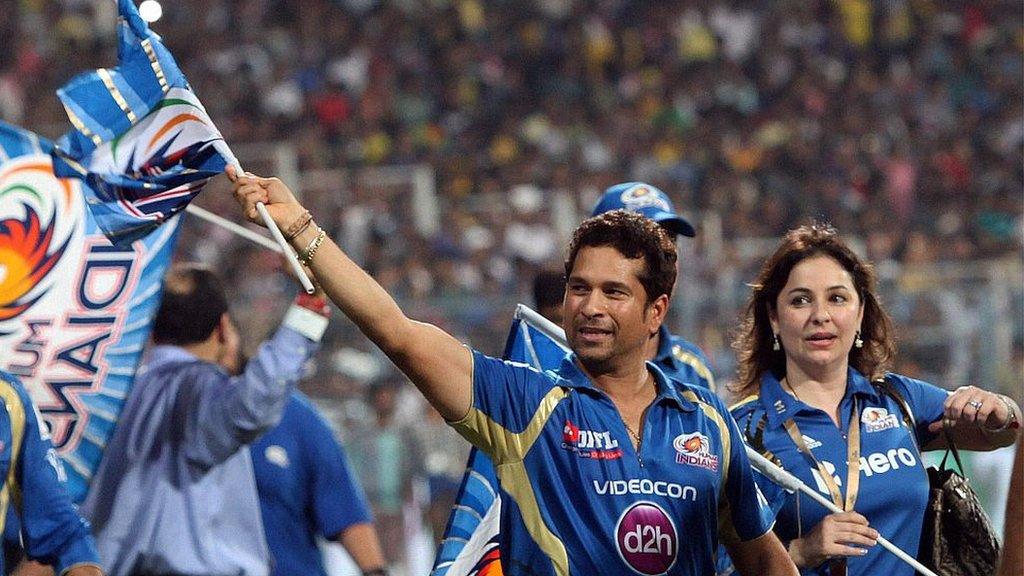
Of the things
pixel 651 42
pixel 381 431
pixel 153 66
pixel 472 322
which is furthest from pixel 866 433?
pixel 651 42

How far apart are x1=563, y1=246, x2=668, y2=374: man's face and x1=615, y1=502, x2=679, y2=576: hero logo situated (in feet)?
1.24

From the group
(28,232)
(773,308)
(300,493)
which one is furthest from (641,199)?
(28,232)

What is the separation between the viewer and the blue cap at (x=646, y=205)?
658 cm

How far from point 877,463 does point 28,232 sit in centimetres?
312

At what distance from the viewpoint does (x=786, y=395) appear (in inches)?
210

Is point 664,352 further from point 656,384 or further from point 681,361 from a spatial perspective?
point 656,384

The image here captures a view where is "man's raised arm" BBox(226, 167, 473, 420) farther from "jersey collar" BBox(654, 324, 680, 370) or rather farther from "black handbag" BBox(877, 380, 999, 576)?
"jersey collar" BBox(654, 324, 680, 370)

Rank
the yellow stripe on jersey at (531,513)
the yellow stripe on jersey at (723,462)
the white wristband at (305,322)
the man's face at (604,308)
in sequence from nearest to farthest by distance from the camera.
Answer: the yellow stripe on jersey at (531,513), the man's face at (604,308), the yellow stripe on jersey at (723,462), the white wristband at (305,322)

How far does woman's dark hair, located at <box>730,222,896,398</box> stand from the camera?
5.42 m

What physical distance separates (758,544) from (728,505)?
157mm

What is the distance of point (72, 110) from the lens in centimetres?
502

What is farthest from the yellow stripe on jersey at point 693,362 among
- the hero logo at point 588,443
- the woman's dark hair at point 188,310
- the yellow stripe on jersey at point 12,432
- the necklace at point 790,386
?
the yellow stripe on jersey at point 12,432

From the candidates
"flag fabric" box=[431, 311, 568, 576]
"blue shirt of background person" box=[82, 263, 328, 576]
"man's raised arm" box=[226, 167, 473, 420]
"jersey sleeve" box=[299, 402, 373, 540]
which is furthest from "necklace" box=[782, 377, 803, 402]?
"jersey sleeve" box=[299, 402, 373, 540]

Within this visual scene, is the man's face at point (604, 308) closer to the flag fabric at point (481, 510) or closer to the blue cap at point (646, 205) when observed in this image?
the flag fabric at point (481, 510)
